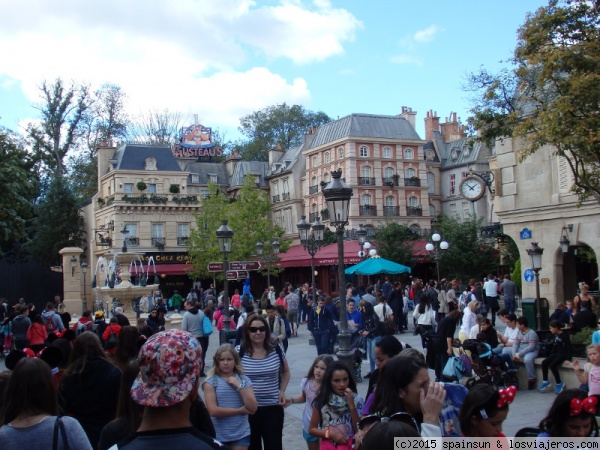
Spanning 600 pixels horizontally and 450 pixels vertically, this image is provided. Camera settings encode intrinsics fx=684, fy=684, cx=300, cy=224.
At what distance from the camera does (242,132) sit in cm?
7112

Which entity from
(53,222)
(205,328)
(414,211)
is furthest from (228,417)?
(53,222)

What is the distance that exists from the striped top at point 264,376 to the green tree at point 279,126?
61356mm

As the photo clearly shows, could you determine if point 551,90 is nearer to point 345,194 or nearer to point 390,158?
point 345,194

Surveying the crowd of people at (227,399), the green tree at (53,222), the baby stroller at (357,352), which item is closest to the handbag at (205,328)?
the baby stroller at (357,352)

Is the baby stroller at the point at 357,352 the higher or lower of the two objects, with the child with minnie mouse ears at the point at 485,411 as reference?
lower

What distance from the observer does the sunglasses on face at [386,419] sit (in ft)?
12.7

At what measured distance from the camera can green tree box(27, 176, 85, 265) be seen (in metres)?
51.8

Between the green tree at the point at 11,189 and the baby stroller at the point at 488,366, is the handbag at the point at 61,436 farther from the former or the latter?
the green tree at the point at 11,189

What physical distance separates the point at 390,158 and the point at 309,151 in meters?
6.60

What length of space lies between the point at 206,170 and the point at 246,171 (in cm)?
377

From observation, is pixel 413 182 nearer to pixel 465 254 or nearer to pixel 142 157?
pixel 465 254

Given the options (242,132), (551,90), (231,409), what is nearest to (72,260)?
(551,90)

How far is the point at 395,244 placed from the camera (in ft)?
136

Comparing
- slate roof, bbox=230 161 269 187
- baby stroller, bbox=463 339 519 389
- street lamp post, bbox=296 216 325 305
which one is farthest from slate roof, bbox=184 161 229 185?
baby stroller, bbox=463 339 519 389
